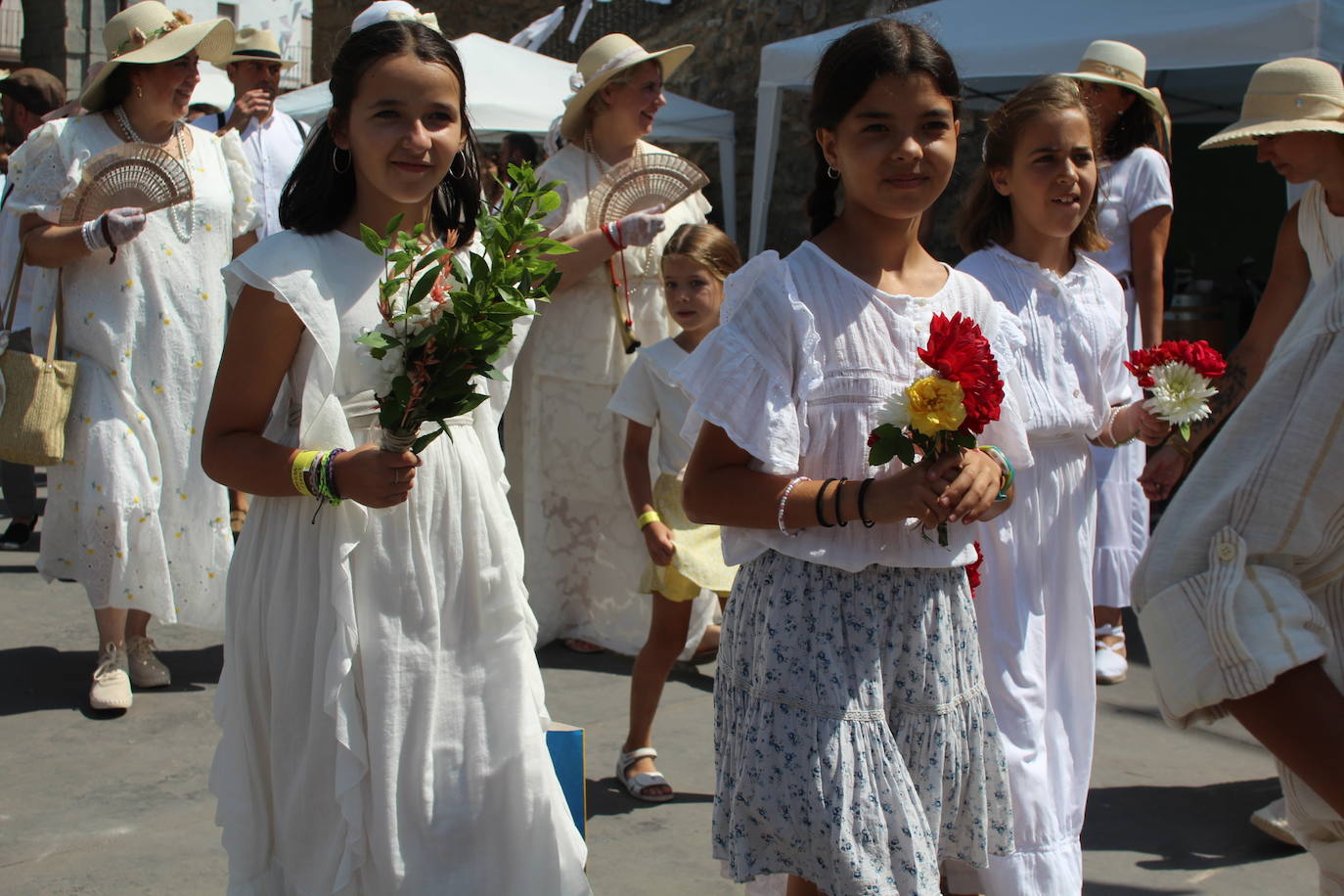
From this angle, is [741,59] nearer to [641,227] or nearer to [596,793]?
[641,227]

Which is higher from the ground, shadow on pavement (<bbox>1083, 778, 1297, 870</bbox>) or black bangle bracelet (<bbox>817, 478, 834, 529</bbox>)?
black bangle bracelet (<bbox>817, 478, 834, 529</bbox>)

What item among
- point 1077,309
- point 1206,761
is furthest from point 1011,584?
point 1206,761

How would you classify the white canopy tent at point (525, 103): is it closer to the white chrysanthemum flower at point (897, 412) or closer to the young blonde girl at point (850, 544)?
the young blonde girl at point (850, 544)

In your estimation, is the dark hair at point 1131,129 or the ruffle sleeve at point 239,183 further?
the ruffle sleeve at point 239,183

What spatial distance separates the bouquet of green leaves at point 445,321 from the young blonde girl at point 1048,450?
3.77 feet

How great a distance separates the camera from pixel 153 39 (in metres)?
5.24

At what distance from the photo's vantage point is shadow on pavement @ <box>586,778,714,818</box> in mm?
4359

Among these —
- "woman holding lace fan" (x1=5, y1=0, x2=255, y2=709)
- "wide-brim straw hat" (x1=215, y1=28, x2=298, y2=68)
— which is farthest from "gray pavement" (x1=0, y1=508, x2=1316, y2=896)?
"wide-brim straw hat" (x1=215, y1=28, x2=298, y2=68)

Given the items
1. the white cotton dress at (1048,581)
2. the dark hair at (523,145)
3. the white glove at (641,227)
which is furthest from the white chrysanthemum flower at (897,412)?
the dark hair at (523,145)

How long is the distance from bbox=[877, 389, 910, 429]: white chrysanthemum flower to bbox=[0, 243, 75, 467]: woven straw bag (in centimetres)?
366

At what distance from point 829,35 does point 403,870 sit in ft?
25.3

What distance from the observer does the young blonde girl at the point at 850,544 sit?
2400mm

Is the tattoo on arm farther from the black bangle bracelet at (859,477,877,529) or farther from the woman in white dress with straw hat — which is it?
the black bangle bracelet at (859,477,877,529)

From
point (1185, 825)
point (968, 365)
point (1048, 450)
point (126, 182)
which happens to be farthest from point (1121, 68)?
point (126, 182)
